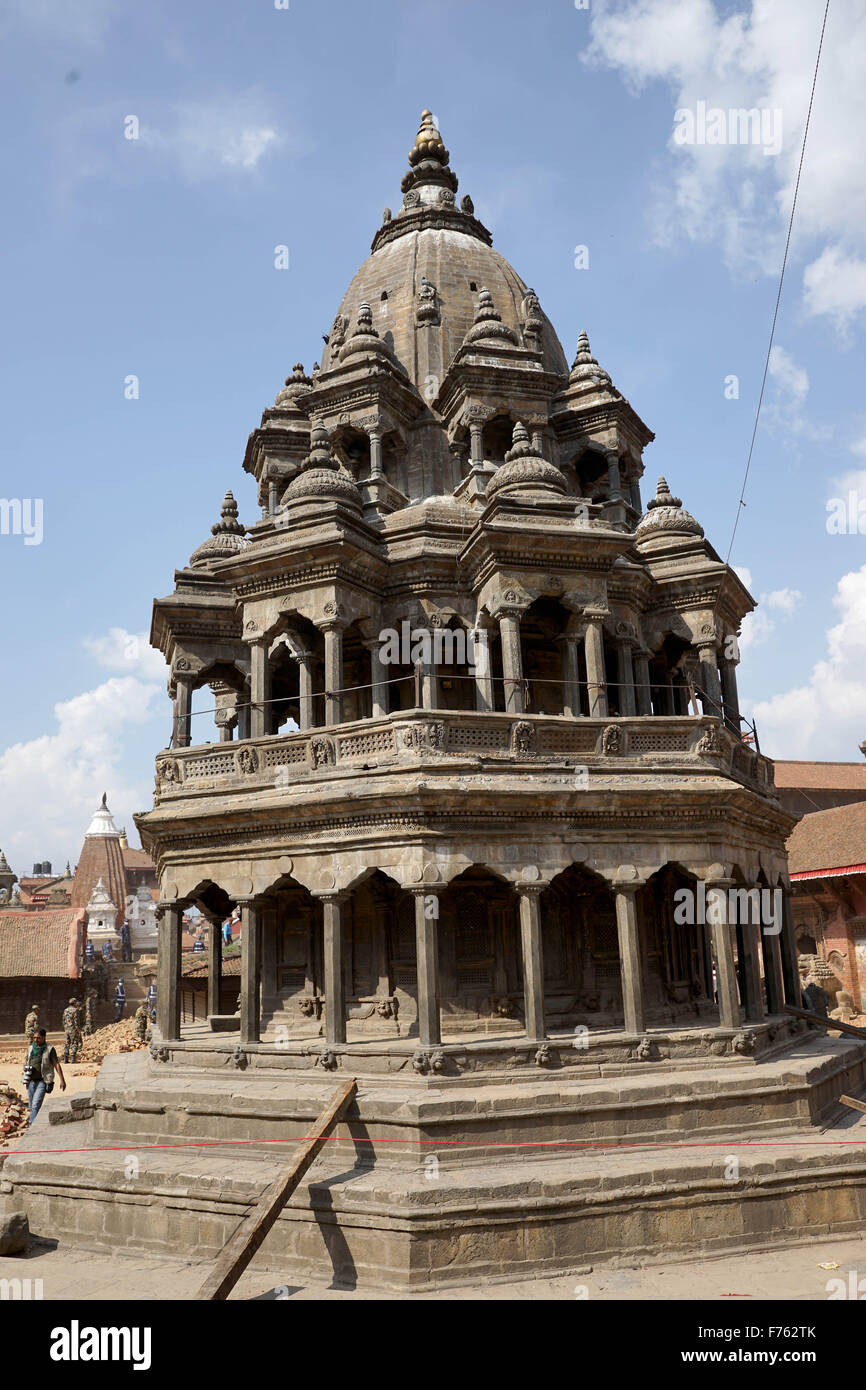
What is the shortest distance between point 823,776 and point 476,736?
155 feet

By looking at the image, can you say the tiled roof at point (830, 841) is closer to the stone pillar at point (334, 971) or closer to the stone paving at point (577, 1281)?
the stone paving at point (577, 1281)

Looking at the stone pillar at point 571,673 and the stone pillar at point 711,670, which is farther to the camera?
the stone pillar at point 711,670

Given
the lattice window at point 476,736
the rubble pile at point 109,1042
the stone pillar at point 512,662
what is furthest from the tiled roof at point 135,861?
the lattice window at point 476,736

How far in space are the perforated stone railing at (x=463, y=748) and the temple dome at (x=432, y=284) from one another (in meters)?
11.5

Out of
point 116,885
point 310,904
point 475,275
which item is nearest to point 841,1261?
point 310,904

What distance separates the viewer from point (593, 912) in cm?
1777

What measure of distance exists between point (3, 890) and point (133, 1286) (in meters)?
68.8

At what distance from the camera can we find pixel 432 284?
25.3 m

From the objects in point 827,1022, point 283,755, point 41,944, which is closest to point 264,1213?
point 283,755

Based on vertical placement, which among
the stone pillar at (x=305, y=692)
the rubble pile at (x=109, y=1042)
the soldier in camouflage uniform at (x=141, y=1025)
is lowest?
the rubble pile at (x=109, y=1042)

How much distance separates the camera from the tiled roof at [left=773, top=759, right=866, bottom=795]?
55222mm

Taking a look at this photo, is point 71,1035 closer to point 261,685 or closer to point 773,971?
point 261,685

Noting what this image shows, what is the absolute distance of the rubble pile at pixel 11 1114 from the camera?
22016mm
